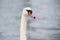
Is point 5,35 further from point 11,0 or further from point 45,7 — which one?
point 45,7

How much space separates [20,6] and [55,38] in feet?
1.87

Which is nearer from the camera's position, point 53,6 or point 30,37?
point 30,37

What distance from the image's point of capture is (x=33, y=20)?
99.9 inches

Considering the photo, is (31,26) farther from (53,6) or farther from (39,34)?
(53,6)

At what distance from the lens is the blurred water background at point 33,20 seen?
246 centimetres

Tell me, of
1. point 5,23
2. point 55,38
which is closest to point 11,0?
point 5,23

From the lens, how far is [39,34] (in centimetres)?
248

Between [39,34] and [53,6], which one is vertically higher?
[53,6]

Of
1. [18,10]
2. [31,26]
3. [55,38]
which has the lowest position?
[55,38]

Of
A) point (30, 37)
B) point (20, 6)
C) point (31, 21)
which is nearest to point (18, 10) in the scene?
point (20, 6)

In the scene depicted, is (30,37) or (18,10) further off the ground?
(18,10)

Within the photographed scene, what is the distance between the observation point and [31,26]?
2479 millimetres

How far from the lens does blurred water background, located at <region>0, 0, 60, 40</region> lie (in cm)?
246

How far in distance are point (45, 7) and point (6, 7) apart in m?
0.47
